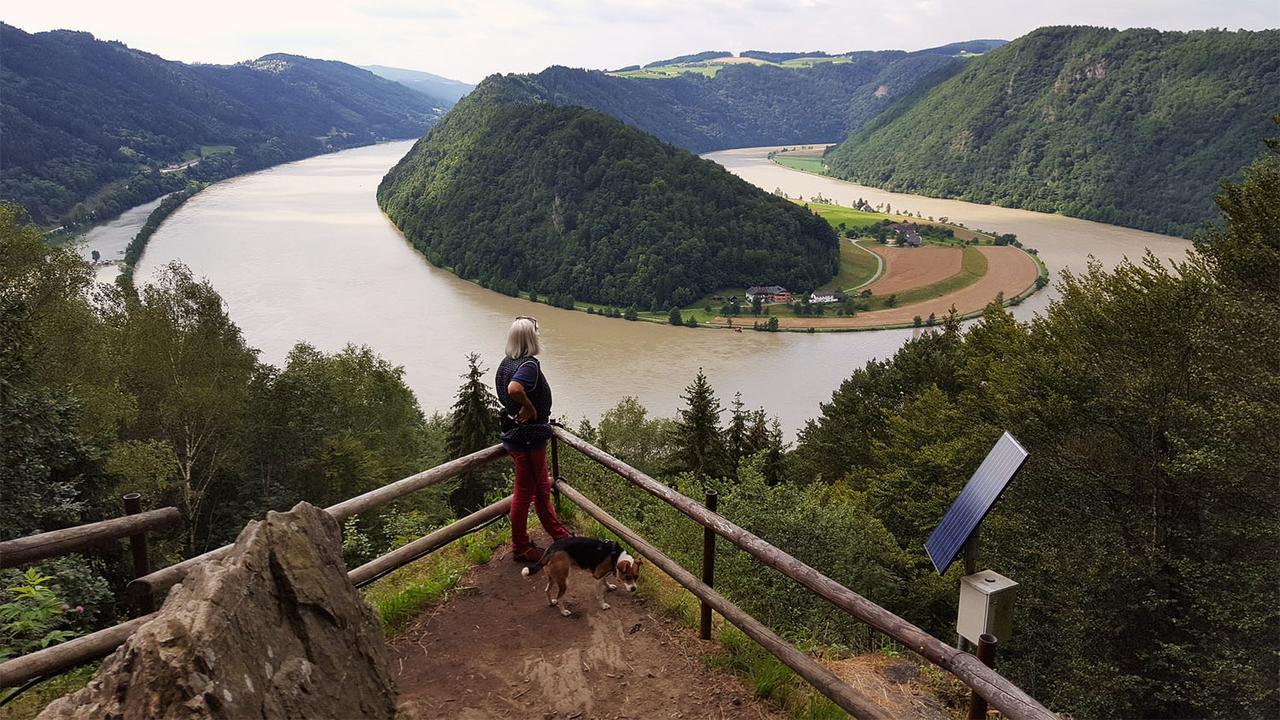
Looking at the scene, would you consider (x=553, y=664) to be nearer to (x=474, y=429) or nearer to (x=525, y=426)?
(x=525, y=426)

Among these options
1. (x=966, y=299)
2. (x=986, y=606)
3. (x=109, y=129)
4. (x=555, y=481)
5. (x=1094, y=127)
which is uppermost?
(x=1094, y=127)

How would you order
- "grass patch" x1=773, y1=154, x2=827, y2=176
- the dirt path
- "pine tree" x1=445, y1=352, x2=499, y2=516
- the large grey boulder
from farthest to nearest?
"grass patch" x1=773, y1=154, x2=827, y2=176 → "pine tree" x1=445, y1=352, x2=499, y2=516 → the dirt path → the large grey boulder

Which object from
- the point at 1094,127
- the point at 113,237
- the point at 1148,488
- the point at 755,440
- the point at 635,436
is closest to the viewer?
the point at 1148,488

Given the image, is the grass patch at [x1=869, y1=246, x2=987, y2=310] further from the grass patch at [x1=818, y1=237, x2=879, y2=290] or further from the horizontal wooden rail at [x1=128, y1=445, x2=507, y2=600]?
the horizontal wooden rail at [x1=128, y1=445, x2=507, y2=600]

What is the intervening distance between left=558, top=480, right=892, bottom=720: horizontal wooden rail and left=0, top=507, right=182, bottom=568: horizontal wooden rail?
2.96 m

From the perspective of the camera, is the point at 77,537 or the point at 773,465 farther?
the point at 773,465

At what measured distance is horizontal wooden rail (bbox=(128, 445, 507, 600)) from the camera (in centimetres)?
349

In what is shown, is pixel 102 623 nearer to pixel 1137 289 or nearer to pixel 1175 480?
pixel 1175 480

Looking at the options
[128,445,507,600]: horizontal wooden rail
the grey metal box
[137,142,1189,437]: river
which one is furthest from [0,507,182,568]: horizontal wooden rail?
[137,142,1189,437]: river

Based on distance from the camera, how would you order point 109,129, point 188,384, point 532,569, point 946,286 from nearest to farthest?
point 532,569, point 188,384, point 946,286, point 109,129

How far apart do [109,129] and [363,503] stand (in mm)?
151378

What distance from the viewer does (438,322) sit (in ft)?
189

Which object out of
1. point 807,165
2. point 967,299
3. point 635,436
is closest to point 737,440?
point 635,436

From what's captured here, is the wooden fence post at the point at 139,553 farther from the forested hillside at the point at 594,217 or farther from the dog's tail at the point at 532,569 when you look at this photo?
the forested hillside at the point at 594,217
